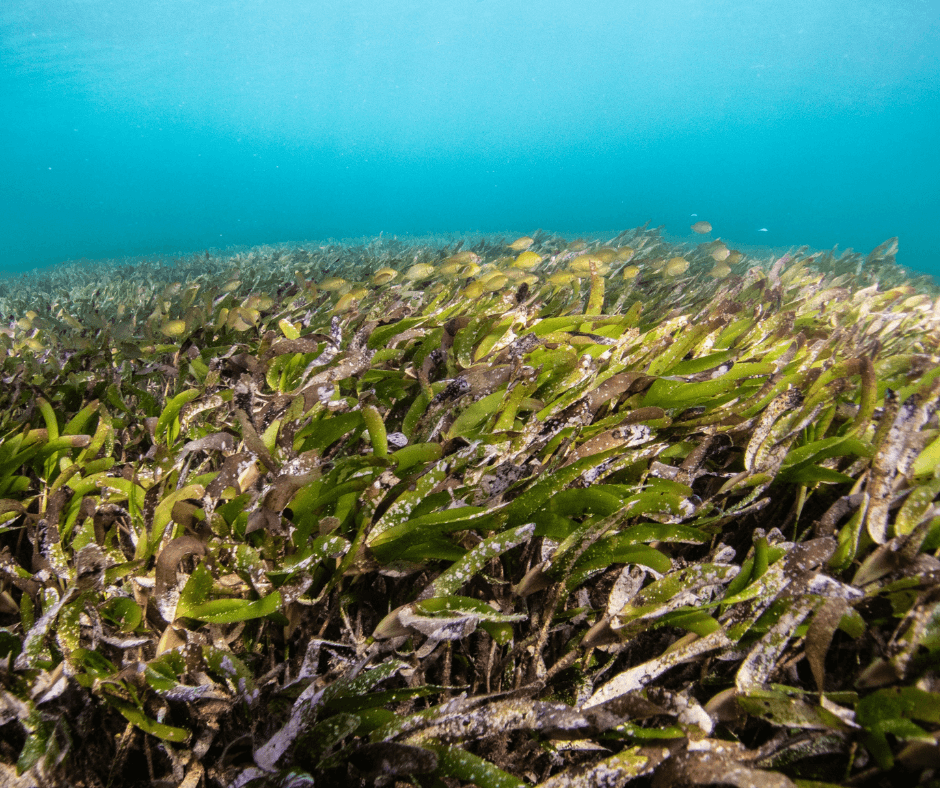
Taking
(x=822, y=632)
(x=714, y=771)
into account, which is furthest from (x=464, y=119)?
(x=714, y=771)

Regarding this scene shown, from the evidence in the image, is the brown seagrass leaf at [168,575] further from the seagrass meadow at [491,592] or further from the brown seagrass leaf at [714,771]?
the brown seagrass leaf at [714,771]

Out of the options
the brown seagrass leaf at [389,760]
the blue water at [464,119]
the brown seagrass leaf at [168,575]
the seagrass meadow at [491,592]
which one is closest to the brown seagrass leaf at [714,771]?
the seagrass meadow at [491,592]

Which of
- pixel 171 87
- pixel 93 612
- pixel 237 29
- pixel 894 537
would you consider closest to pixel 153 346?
pixel 93 612

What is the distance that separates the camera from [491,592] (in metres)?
0.71

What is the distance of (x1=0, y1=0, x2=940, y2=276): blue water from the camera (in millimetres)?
51375

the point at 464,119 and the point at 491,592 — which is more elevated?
the point at 464,119

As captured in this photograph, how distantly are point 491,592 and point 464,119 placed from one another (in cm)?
12784

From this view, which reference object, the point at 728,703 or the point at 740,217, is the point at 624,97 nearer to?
the point at 740,217

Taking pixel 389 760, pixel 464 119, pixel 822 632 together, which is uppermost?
pixel 464 119

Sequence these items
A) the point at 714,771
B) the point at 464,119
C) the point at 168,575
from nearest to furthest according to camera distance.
Result: the point at 714,771 → the point at 168,575 → the point at 464,119

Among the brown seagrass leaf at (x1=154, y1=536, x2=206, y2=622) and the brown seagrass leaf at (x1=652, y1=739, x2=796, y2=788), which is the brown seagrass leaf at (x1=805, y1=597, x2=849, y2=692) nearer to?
the brown seagrass leaf at (x1=652, y1=739, x2=796, y2=788)

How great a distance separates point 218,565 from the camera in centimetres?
70

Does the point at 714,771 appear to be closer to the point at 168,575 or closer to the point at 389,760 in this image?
the point at 389,760

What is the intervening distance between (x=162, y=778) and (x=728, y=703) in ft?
2.23
